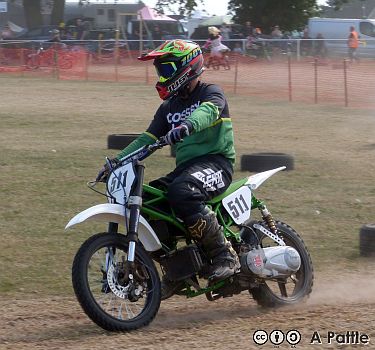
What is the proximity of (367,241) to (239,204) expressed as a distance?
2.33m

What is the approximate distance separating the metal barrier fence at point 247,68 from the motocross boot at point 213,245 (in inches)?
742

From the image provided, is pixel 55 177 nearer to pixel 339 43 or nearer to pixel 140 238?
pixel 140 238

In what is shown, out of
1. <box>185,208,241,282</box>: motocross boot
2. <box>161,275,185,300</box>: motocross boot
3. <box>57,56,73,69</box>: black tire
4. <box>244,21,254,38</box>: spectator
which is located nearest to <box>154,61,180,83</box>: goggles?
<box>185,208,241,282</box>: motocross boot

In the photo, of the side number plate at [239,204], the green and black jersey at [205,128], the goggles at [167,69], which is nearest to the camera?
the goggles at [167,69]

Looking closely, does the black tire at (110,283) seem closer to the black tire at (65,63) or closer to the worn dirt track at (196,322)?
the worn dirt track at (196,322)

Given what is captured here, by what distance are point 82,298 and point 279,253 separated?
1.64 metres

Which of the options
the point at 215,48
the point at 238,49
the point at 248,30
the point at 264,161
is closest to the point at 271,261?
the point at 264,161

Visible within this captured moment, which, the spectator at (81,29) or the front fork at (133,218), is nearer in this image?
the front fork at (133,218)

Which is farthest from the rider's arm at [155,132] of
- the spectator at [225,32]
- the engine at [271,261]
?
the spectator at [225,32]

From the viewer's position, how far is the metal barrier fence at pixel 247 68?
26.9 m

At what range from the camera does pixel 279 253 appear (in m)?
6.41

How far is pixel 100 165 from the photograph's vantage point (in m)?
13.0

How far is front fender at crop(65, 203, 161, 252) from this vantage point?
5.63 m

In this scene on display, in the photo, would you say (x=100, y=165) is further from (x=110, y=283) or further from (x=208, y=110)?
(x=110, y=283)
